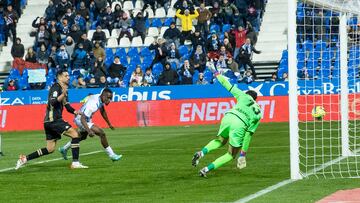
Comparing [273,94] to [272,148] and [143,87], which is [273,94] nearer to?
[143,87]

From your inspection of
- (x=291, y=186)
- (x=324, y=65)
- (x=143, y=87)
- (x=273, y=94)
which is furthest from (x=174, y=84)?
(x=291, y=186)

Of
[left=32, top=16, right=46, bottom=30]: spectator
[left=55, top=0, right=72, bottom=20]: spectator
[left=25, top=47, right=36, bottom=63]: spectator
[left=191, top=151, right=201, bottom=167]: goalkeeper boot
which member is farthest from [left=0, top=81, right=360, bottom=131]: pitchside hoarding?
[left=191, top=151, right=201, bottom=167]: goalkeeper boot

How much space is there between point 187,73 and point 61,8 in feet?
31.5

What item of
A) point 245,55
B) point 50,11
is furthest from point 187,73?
point 50,11

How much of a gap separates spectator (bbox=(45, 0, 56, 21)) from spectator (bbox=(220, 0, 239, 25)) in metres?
8.80

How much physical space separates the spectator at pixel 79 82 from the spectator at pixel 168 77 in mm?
3523

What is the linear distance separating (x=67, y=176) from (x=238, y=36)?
938 inches

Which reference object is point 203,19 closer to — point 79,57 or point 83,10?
point 79,57

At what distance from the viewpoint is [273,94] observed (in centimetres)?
3916

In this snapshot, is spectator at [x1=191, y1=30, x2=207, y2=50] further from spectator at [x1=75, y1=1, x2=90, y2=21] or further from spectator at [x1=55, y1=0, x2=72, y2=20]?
spectator at [x1=55, y1=0, x2=72, y2=20]

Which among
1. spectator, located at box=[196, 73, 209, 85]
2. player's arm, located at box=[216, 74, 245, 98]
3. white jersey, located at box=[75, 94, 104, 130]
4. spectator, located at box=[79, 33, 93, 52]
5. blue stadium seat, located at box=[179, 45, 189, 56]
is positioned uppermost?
player's arm, located at box=[216, 74, 245, 98]

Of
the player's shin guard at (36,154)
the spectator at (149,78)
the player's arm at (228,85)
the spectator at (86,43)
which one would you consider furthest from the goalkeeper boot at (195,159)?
the spectator at (86,43)

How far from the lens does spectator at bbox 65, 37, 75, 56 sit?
148 ft

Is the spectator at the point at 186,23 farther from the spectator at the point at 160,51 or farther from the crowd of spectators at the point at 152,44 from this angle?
the spectator at the point at 160,51
